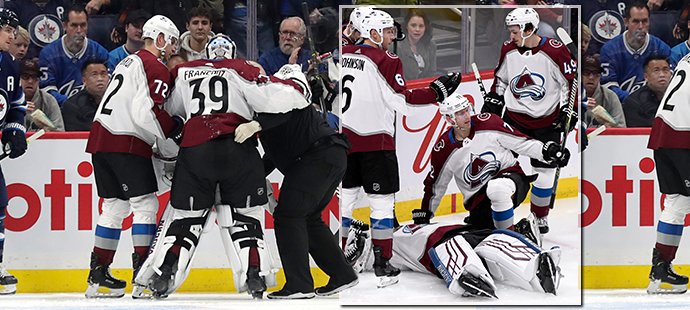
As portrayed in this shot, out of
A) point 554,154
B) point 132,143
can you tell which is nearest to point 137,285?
point 132,143

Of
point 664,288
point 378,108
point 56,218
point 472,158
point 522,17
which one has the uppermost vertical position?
point 522,17

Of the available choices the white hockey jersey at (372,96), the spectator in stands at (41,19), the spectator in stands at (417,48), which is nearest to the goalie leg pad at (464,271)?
the white hockey jersey at (372,96)

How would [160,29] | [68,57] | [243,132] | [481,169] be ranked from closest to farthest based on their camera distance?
[243,132], [160,29], [481,169], [68,57]

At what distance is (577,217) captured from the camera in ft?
21.6

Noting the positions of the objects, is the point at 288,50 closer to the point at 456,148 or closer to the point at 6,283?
the point at 456,148

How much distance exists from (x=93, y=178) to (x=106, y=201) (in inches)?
11.0

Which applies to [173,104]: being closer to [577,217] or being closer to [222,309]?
[222,309]

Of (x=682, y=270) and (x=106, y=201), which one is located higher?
(x=106, y=201)

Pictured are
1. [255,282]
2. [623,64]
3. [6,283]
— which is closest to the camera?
[255,282]

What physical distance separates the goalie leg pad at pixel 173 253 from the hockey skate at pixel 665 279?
2.22 m

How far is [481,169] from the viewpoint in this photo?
6430 mm

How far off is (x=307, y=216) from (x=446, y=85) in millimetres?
897

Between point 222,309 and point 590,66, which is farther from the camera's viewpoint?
point 590,66

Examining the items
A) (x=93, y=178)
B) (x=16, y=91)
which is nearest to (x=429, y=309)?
(x=93, y=178)
